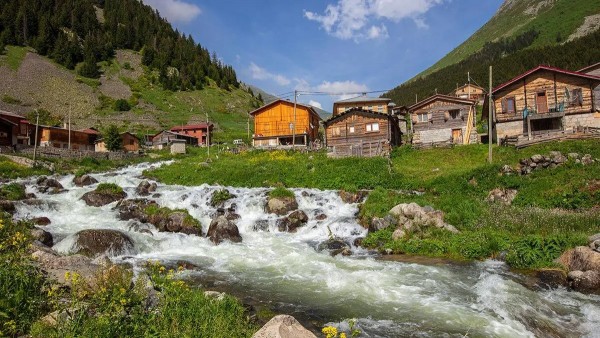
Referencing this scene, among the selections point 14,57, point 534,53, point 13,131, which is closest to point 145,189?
point 13,131

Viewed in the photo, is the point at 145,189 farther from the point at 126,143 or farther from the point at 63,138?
the point at 63,138

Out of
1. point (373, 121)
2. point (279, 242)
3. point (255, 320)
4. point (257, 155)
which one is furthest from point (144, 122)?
point (255, 320)

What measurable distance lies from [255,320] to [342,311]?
108 inches

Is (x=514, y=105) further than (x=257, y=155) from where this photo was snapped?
No

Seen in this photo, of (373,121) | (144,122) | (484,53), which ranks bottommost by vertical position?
(373,121)

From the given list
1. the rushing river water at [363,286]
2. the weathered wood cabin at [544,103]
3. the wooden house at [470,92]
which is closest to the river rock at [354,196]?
the rushing river water at [363,286]

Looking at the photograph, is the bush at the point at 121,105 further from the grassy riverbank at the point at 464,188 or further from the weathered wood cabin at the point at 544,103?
the weathered wood cabin at the point at 544,103

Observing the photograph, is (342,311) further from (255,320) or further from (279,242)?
(279,242)

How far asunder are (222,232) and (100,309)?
618 inches

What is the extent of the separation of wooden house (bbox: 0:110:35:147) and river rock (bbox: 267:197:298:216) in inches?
1915

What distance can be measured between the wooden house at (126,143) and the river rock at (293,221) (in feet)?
171

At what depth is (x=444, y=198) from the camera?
23516 mm

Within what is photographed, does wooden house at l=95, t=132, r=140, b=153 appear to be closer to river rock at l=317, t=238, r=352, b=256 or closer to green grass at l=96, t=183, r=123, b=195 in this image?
green grass at l=96, t=183, r=123, b=195

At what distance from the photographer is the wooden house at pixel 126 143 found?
2628 inches
